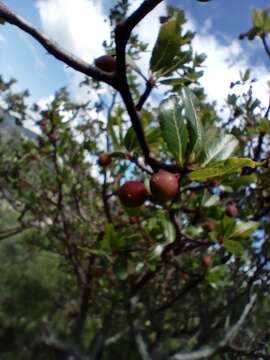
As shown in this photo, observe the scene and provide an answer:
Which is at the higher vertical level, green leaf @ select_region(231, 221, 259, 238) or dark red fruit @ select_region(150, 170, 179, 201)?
green leaf @ select_region(231, 221, 259, 238)

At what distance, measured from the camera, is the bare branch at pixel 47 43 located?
2.95 feet

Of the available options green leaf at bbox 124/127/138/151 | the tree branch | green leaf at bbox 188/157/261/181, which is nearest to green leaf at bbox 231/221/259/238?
green leaf at bbox 124/127/138/151

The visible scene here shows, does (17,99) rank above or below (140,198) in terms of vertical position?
above

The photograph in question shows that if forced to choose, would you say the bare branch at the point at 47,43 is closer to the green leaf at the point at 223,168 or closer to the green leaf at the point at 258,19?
the green leaf at the point at 223,168

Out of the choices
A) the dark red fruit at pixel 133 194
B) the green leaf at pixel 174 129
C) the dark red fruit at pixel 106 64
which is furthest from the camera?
the dark red fruit at pixel 133 194

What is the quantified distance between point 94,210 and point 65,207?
12.8 inches

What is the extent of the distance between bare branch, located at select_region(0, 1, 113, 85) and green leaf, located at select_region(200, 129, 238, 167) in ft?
1.41

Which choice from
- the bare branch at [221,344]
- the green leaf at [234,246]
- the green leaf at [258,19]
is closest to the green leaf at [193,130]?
the green leaf at [234,246]

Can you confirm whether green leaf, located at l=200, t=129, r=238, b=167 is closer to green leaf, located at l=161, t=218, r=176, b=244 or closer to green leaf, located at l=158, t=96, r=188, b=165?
green leaf, located at l=158, t=96, r=188, b=165

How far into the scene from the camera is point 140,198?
132 cm

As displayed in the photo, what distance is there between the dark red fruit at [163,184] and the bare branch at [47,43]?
0.91ft

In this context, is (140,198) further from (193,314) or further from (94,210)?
(193,314)

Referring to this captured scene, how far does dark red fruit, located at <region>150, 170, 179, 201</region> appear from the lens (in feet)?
3.53

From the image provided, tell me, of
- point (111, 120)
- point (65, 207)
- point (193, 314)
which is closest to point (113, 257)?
point (111, 120)
